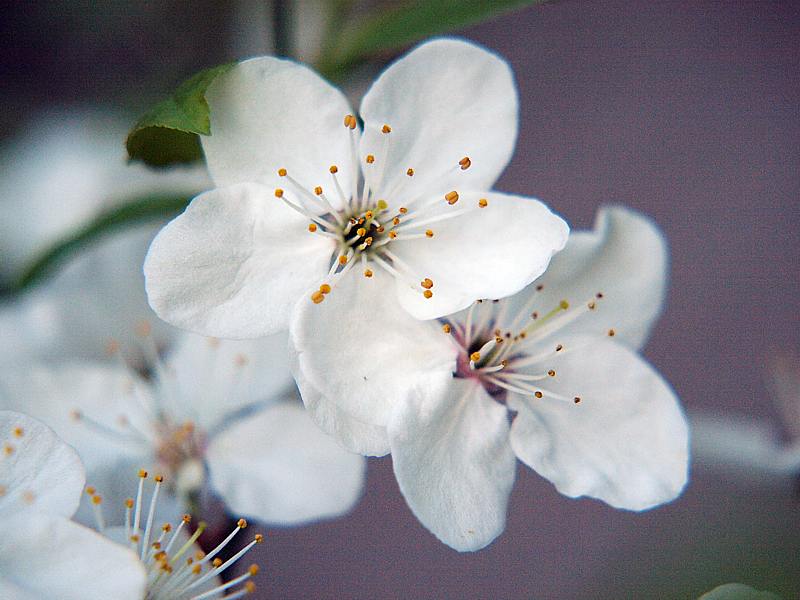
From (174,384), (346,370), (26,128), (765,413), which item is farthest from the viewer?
(765,413)

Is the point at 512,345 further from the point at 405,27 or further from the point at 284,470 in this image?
the point at 405,27

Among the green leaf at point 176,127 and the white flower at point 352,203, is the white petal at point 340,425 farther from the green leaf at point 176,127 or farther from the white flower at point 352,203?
the green leaf at point 176,127

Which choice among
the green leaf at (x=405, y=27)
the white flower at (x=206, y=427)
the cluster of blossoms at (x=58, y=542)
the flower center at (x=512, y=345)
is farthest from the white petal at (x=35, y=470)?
the green leaf at (x=405, y=27)

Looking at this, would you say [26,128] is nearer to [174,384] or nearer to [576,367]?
[174,384]

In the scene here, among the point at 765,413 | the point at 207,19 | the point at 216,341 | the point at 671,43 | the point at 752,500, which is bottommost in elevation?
the point at 765,413

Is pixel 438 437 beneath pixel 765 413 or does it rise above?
above

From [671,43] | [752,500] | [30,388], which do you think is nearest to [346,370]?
[30,388]

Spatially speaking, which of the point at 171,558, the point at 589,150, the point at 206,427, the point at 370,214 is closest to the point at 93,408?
the point at 206,427
